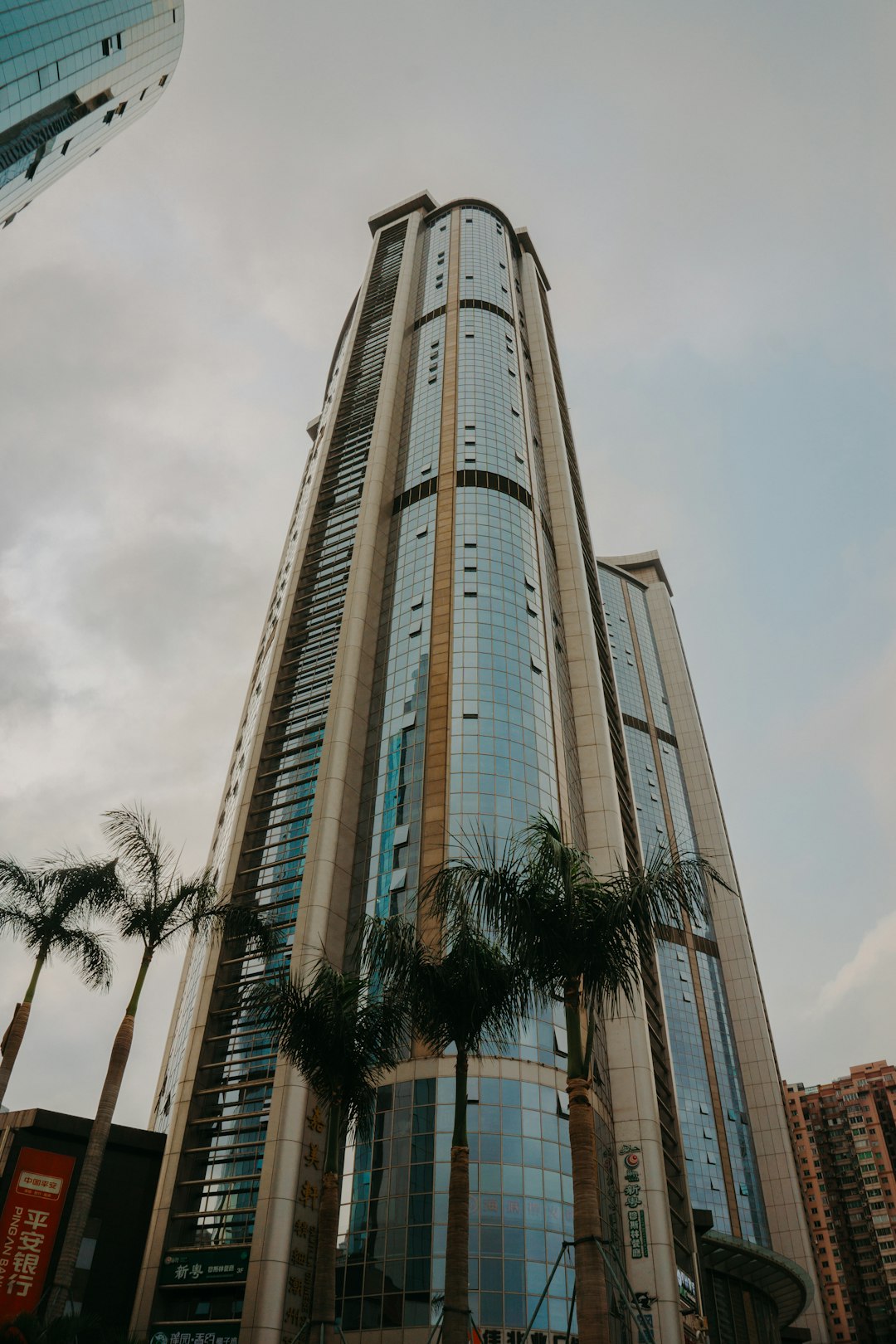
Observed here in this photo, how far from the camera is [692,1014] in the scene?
115625mm

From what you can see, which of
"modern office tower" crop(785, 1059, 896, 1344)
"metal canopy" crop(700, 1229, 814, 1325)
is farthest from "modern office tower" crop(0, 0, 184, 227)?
"modern office tower" crop(785, 1059, 896, 1344)

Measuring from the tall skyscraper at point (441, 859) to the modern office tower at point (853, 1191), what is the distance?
80.3 meters

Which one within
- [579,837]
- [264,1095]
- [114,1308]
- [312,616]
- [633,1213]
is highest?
[312,616]

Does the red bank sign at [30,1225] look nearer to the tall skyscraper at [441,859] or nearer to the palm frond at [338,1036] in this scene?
the tall skyscraper at [441,859]

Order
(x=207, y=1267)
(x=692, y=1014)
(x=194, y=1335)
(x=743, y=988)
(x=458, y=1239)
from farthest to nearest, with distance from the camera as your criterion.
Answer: (x=743, y=988) → (x=692, y=1014) → (x=207, y=1267) → (x=194, y=1335) → (x=458, y=1239)

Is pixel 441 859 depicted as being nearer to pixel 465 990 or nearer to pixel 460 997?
pixel 460 997

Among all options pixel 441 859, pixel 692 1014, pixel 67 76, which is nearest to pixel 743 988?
pixel 692 1014

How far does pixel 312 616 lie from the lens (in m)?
81.1

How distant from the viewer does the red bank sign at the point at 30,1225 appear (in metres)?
42.5

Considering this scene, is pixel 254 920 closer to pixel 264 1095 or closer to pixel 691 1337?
pixel 264 1095

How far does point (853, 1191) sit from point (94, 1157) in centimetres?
19109

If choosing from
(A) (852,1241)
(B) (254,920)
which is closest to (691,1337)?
(B) (254,920)

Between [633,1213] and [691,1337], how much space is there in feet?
33.0

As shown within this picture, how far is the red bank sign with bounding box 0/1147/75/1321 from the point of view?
42.5m
